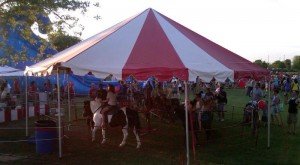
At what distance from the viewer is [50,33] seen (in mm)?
17438

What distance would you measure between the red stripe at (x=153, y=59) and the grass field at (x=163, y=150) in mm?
2314

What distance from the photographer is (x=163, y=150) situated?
38.0 feet

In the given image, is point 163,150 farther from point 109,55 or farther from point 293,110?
point 293,110

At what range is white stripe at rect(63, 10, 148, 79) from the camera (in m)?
9.83

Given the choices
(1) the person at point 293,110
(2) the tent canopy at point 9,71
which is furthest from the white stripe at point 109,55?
(2) the tent canopy at point 9,71

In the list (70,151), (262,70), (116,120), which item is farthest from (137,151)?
(262,70)

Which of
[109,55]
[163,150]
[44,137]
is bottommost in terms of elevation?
[163,150]

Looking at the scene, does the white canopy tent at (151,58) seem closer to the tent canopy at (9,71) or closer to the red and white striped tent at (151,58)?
the red and white striped tent at (151,58)

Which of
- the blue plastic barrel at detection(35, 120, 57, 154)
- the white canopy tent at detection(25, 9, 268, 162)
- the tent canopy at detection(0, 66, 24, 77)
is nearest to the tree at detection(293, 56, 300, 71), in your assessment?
the tent canopy at detection(0, 66, 24, 77)

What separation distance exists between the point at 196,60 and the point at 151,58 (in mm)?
1176

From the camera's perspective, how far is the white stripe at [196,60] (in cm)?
966

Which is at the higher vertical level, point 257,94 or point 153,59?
point 153,59

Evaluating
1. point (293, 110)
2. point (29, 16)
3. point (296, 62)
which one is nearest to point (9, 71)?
point (29, 16)

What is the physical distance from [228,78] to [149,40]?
2.42 meters
